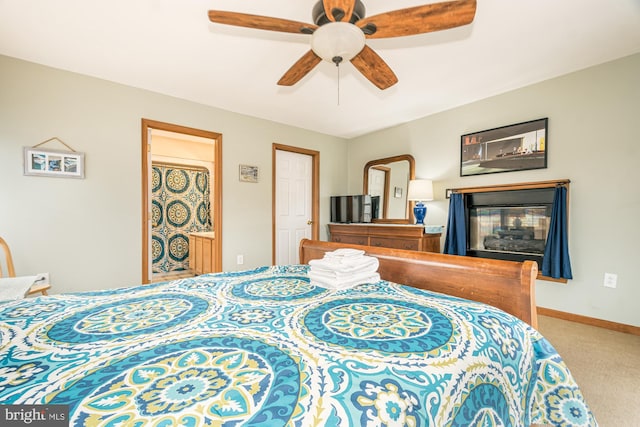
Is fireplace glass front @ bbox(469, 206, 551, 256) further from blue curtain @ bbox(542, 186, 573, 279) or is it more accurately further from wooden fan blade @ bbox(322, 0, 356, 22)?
wooden fan blade @ bbox(322, 0, 356, 22)

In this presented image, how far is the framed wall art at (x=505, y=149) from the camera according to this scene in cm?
288

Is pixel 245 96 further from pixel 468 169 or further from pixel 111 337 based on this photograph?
pixel 111 337

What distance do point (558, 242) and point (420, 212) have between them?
1397 mm

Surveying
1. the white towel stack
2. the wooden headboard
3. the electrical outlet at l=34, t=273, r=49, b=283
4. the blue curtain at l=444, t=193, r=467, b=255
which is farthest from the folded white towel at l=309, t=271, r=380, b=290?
the electrical outlet at l=34, t=273, r=49, b=283

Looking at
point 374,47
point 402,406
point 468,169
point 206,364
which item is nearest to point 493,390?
point 402,406

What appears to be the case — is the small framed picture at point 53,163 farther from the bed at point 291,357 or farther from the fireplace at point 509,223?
the fireplace at point 509,223

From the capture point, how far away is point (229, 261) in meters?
3.63

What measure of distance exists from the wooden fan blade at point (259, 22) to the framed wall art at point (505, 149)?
2588 mm

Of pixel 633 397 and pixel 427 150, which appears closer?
pixel 633 397

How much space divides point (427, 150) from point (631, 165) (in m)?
1.91

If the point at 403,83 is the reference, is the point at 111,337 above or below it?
below

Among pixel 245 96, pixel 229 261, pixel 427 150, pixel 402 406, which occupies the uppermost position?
pixel 245 96

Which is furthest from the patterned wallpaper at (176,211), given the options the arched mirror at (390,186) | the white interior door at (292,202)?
the arched mirror at (390,186)

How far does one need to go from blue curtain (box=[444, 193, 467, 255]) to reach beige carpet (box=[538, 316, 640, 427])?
1028mm
